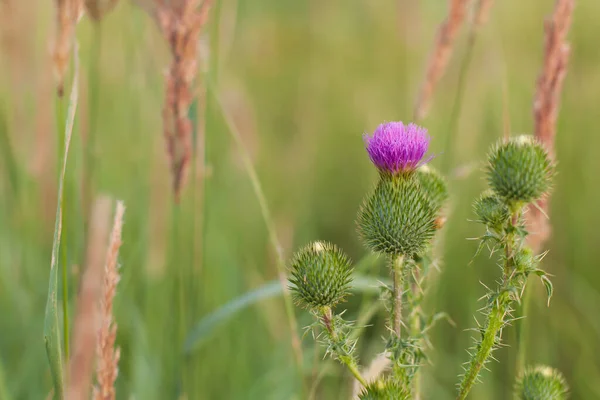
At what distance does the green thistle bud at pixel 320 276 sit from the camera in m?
1.39

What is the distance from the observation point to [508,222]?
4.37ft

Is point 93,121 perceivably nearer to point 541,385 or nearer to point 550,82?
point 550,82

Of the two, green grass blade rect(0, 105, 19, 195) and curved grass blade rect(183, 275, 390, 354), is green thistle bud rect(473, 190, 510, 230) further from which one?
green grass blade rect(0, 105, 19, 195)

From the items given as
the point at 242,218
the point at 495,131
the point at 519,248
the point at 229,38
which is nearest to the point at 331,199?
the point at 242,218

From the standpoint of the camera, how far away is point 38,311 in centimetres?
259

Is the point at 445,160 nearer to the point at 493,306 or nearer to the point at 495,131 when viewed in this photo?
the point at 493,306

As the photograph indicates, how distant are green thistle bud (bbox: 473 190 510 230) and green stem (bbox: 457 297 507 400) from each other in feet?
0.53

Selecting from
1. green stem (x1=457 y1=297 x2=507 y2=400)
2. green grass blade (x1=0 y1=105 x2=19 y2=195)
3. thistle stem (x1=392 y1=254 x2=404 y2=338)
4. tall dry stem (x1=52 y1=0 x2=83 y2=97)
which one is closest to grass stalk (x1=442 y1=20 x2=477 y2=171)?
thistle stem (x1=392 y1=254 x2=404 y2=338)

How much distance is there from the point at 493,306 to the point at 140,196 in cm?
214

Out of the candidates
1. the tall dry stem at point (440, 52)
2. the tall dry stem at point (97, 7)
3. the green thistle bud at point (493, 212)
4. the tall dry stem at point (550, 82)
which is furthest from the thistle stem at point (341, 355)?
the tall dry stem at point (97, 7)

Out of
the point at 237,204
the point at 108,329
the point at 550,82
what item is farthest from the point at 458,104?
the point at 237,204

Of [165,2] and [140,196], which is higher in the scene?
[165,2]

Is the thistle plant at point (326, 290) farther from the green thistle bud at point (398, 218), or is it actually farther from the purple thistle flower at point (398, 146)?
the purple thistle flower at point (398, 146)

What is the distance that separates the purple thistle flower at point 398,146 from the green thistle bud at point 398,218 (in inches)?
1.4
